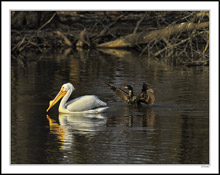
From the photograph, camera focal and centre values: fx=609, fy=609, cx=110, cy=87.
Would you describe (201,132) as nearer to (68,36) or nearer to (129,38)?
(129,38)

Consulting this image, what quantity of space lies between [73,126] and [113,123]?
2.67 feet

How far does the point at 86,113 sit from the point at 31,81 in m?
5.18

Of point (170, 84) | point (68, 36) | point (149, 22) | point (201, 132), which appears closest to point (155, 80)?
point (170, 84)

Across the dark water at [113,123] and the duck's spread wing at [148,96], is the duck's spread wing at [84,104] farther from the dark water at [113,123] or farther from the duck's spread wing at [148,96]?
the duck's spread wing at [148,96]

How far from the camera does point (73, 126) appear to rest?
11891mm

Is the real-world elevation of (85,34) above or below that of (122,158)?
above

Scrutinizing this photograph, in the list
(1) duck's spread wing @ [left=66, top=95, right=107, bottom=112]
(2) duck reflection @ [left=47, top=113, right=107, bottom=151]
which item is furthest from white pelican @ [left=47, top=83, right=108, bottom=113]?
(2) duck reflection @ [left=47, top=113, right=107, bottom=151]

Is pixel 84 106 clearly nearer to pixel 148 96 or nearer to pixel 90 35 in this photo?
pixel 148 96

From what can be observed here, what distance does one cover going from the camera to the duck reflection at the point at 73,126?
10748 millimetres

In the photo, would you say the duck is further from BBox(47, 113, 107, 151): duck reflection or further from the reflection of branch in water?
the reflection of branch in water

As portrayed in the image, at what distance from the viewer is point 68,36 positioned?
3173 cm

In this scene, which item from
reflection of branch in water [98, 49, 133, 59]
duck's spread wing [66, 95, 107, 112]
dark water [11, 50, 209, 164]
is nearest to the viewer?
dark water [11, 50, 209, 164]

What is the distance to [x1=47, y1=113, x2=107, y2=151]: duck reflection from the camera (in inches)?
423

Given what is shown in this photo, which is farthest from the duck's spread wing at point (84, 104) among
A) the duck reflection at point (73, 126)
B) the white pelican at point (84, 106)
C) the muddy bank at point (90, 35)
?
the muddy bank at point (90, 35)
